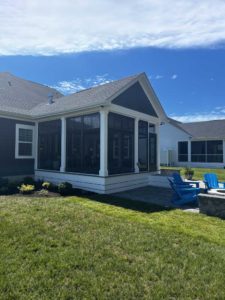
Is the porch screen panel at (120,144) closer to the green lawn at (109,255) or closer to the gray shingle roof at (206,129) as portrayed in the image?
the green lawn at (109,255)

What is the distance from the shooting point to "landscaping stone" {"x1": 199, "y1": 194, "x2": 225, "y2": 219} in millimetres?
7344

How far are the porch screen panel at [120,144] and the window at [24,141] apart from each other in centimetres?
544

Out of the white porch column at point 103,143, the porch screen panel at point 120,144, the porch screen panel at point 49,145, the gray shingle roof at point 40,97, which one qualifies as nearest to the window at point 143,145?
the porch screen panel at point 120,144

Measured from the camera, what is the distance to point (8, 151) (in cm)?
1333

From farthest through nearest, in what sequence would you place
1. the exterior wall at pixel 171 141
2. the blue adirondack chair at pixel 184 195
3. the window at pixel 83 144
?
the exterior wall at pixel 171 141 → the window at pixel 83 144 → the blue adirondack chair at pixel 184 195

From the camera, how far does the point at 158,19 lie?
375 inches

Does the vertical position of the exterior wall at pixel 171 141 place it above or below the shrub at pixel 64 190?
above

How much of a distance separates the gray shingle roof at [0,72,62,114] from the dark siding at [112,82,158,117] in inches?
227

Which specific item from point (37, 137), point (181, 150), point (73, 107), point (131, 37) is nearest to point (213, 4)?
point (131, 37)

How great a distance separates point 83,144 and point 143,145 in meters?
4.04

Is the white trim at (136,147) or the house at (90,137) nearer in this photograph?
the house at (90,137)

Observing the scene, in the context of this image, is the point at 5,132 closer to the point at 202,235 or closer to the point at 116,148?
the point at 116,148

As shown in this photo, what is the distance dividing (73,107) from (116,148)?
9.55 feet

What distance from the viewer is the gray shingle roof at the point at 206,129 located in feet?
98.9
